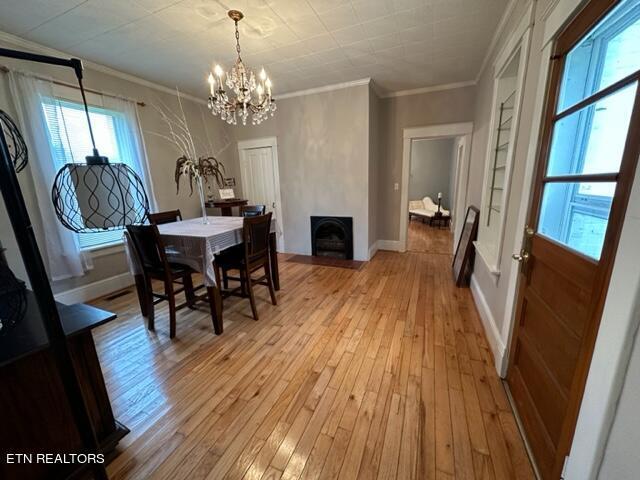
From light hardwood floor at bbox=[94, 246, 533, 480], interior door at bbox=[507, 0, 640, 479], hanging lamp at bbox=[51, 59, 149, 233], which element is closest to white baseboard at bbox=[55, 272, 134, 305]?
light hardwood floor at bbox=[94, 246, 533, 480]

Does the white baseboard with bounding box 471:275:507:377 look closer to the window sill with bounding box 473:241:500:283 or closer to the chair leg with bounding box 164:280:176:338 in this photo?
the window sill with bounding box 473:241:500:283

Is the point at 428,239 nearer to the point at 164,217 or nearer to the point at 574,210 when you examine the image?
the point at 574,210

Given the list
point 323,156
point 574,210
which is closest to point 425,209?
point 323,156

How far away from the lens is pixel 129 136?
3.23 m

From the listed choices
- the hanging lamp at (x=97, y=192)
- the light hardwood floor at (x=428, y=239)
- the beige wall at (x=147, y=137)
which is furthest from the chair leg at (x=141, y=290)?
the light hardwood floor at (x=428, y=239)

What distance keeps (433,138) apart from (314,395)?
4.10 meters

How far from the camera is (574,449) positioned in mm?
865

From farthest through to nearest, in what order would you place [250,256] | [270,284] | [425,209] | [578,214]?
[425,209]
[270,284]
[250,256]
[578,214]

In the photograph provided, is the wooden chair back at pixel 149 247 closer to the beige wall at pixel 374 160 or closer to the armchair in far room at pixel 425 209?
the beige wall at pixel 374 160

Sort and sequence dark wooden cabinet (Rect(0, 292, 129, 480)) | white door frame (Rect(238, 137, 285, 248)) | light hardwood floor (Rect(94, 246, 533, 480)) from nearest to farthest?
1. dark wooden cabinet (Rect(0, 292, 129, 480))
2. light hardwood floor (Rect(94, 246, 533, 480))
3. white door frame (Rect(238, 137, 285, 248))

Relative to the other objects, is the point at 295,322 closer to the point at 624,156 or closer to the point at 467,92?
the point at 624,156

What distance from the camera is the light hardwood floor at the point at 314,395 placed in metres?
1.21

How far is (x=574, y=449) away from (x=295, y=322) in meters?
1.93

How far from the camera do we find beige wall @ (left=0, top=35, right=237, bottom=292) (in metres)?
2.48
